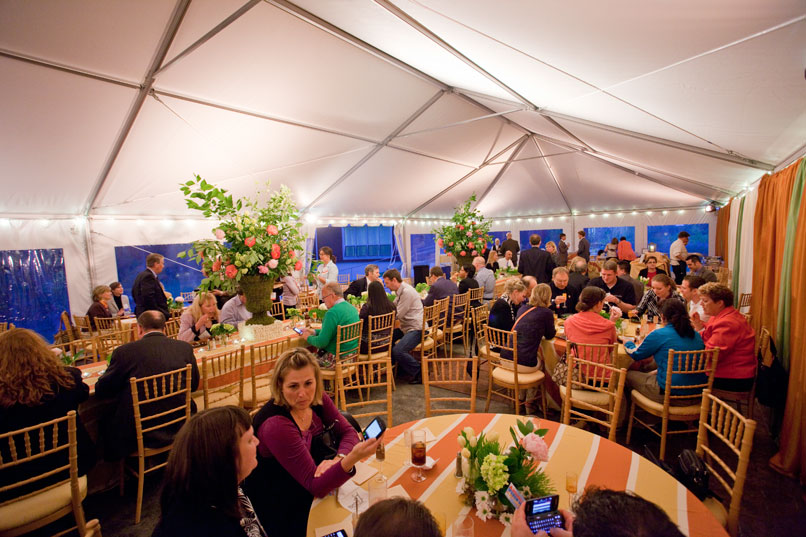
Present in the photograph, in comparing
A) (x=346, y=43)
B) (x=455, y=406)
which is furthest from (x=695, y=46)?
(x=455, y=406)

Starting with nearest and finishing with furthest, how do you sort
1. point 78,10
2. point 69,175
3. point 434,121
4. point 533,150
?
point 78,10 < point 69,175 < point 434,121 < point 533,150

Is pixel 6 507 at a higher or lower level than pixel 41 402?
lower

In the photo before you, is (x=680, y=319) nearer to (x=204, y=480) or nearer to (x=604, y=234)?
(x=204, y=480)

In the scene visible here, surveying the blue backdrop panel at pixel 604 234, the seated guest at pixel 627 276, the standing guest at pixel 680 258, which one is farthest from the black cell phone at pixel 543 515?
the blue backdrop panel at pixel 604 234

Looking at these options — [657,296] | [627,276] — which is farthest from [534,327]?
[627,276]

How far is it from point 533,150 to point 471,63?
6.28m

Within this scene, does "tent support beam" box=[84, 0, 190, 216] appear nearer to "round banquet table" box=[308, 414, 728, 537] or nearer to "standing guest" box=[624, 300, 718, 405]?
"round banquet table" box=[308, 414, 728, 537]

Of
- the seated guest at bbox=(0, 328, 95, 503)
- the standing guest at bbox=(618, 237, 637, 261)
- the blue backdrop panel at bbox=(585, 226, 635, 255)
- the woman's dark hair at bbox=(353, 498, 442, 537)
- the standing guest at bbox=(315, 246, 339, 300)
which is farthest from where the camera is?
the blue backdrop panel at bbox=(585, 226, 635, 255)

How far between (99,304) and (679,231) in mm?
15231

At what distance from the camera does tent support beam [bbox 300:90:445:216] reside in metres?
6.25

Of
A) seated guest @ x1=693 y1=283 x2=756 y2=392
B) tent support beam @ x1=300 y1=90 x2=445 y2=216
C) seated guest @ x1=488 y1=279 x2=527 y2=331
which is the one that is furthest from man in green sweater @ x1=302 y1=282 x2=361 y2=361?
tent support beam @ x1=300 y1=90 x2=445 y2=216

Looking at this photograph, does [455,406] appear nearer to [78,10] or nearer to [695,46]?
[695,46]

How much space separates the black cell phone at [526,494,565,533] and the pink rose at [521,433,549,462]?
15 centimetres

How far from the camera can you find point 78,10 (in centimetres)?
298
